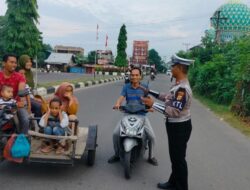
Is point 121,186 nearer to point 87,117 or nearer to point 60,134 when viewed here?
point 60,134

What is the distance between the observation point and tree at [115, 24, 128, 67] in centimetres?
7469

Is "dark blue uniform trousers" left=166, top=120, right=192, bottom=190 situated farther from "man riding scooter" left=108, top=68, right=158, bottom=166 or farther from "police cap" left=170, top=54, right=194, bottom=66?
"man riding scooter" left=108, top=68, right=158, bottom=166

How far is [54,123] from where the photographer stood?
5.41 meters

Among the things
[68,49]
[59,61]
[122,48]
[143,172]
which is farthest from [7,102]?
[68,49]

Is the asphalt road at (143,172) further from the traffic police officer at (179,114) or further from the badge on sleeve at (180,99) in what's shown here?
the badge on sleeve at (180,99)

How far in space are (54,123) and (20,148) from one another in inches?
27.2

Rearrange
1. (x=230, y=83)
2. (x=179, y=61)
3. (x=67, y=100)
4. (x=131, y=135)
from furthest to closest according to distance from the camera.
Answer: (x=230, y=83) < (x=67, y=100) < (x=131, y=135) < (x=179, y=61)

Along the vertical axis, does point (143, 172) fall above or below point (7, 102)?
below

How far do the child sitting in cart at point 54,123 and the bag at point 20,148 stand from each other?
1.15 ft

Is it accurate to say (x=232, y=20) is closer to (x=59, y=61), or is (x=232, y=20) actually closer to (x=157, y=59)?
(x=59, y=61)

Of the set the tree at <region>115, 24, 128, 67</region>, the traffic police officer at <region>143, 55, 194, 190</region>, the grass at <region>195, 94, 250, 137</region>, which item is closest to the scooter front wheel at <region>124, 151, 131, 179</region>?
the traffic police officer at <region>143, 55, 194, 190</region>

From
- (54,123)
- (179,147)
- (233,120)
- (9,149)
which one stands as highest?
(54,123)

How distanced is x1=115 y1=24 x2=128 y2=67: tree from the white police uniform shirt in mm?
70313

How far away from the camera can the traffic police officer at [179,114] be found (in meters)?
4.58
